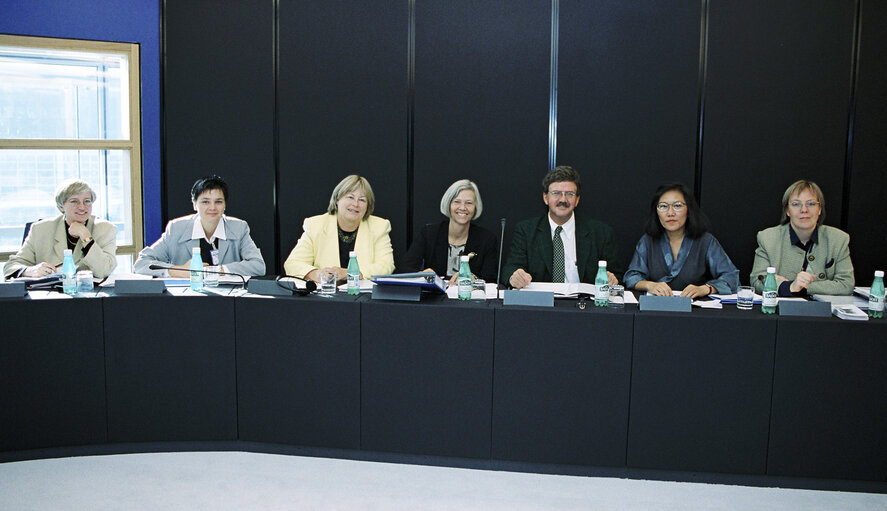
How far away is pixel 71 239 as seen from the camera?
3.74 m

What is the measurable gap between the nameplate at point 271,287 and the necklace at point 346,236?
2.75ft

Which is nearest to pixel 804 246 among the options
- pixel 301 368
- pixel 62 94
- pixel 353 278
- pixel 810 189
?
pixel 810 189

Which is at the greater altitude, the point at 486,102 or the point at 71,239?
the point at 486,102

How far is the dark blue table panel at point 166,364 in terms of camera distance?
3.08 meters

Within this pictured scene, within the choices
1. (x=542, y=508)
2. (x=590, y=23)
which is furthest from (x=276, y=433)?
(x=590, y=23)

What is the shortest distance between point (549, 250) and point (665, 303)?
1025 mm

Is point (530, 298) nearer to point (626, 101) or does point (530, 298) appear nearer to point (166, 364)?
point (166, 364)

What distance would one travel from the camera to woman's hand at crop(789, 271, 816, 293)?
3363mm

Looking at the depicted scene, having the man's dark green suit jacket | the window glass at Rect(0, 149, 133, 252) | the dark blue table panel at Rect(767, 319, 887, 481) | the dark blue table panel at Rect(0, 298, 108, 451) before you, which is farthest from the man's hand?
the window glass at Rect(0, 149, 133, 252)

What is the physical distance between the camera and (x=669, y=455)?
9.44 ft

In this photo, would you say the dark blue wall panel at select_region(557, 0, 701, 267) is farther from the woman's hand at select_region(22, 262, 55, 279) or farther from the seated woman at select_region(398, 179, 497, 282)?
the woman's hand at select_region(22, 262, 55, 279)

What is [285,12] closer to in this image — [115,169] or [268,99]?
[268,99]

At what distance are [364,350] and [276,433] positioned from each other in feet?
1.72

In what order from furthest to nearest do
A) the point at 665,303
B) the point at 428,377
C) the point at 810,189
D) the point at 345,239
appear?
the point at 345,239 → the point at 810,189 → the point at 428,377 → the point at 665,303
